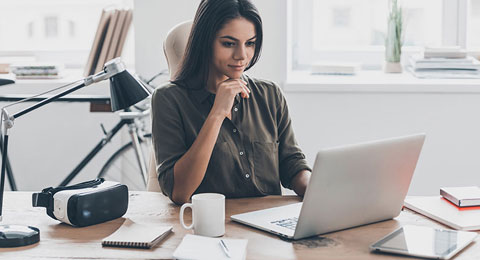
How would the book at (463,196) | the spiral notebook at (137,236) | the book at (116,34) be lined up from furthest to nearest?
the book at (116,34), the book at (463,196), the spiral notebook at (137,236)

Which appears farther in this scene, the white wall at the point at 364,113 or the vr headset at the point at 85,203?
the white wall at the point at 364,113

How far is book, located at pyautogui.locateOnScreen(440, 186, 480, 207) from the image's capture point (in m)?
1.63

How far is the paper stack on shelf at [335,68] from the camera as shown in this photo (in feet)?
10.7

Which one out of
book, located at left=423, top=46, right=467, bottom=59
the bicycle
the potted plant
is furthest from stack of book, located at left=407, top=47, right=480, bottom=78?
the bicycle

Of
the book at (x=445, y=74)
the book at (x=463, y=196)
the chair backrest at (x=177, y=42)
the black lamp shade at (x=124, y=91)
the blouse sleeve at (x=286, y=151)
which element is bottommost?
the book at (x=463, y=196)

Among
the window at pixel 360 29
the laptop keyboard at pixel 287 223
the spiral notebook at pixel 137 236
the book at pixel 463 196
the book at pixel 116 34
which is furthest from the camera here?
the window at pixel 360 29

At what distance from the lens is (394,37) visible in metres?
3.27

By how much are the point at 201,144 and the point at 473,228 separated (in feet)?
2.31

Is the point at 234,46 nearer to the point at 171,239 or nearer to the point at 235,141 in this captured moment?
the point at 235,141

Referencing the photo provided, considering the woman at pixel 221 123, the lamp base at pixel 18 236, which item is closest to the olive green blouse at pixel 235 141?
the woman at pixel 221 123

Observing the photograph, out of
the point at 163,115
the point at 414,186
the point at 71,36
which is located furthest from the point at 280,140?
the point at 71,36

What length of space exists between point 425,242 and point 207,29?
2.82ft

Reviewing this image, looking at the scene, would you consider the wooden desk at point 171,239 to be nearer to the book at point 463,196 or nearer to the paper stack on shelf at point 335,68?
the book at point 463,196

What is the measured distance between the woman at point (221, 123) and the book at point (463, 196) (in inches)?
15.6
